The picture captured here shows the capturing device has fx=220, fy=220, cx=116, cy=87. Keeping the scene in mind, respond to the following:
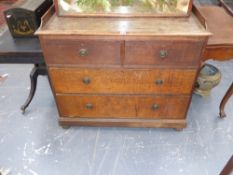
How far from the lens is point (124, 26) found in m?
1.33

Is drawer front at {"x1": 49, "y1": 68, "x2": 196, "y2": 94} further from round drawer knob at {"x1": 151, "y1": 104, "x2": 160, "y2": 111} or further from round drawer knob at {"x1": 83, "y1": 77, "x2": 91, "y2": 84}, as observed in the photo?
round drawer knob at {"x1": 151, "y1": 104, "x2": 160, "y2": 111}

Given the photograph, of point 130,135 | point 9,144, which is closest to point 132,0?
point 130,135

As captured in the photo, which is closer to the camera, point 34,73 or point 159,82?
point 159,82

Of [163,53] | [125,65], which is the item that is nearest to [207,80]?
[163,53]

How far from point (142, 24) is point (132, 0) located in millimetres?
178

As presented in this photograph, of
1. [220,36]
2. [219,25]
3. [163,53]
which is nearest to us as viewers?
[163,53]

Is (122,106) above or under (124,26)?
under

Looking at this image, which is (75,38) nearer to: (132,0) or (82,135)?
(132,0)

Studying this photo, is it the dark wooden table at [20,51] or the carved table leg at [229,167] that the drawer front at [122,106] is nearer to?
the dark wooden table at [20,51]

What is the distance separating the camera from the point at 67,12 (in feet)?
4.66

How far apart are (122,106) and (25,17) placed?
903mm

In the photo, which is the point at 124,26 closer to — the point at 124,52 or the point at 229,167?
the point at 124,52

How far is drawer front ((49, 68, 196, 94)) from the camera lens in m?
1.42

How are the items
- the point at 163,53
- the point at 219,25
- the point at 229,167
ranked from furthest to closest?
the point at 219,25 < the point at 163,53 < the point at 229,167
